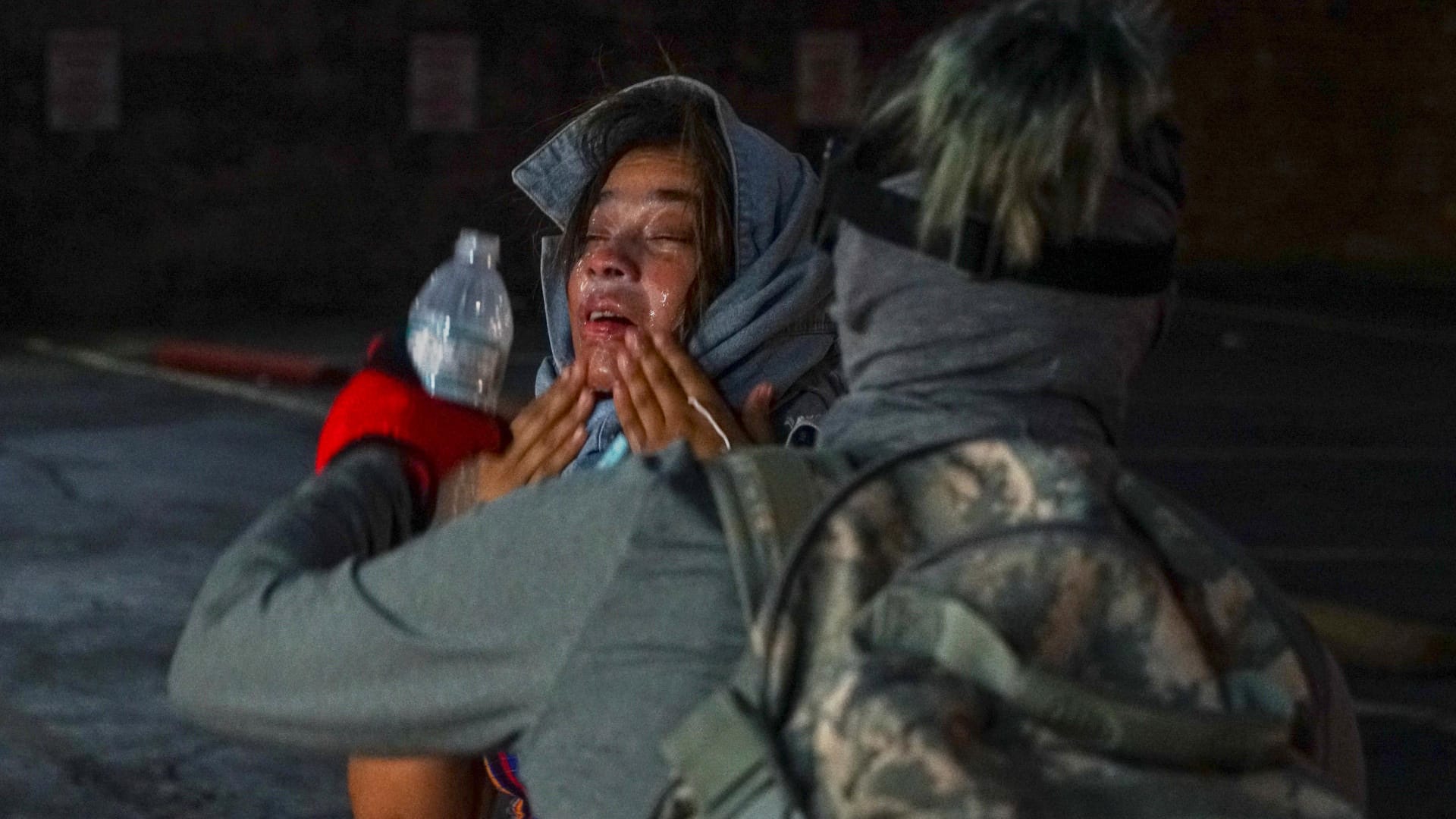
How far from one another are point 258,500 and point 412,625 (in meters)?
8.53

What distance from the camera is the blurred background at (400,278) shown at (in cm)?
751

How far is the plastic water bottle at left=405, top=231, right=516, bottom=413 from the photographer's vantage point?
2809 millimetres

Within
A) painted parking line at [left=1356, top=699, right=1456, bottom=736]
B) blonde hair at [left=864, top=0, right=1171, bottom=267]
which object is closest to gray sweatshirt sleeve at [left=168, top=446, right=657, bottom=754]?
blonde hair at [left=864, top=0, right=1171, bottom=267]

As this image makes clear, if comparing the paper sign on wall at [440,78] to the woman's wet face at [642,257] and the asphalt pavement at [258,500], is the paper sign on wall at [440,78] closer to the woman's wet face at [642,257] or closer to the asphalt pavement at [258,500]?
the asphalt pavement at [258,500]

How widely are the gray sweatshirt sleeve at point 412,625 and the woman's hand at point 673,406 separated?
88 centimetres

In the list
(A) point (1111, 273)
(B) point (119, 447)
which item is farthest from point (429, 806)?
(B) point (119, 447)

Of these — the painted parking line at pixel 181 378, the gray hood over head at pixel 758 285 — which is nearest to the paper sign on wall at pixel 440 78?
the painted parking line at pixel 181 378

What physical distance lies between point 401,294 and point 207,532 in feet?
36.4

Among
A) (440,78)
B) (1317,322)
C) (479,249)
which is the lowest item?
(1317,322)

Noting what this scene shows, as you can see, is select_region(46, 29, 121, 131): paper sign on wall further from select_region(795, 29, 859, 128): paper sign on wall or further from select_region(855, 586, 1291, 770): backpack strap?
select_region(855, 586, 1291, 770): backpack strap

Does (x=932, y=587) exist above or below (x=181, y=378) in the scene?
above

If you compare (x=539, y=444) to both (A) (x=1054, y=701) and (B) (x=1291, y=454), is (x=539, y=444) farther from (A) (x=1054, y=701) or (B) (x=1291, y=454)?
(B) (x=1291, y=454)

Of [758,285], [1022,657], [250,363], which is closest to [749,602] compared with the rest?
[1022,657]

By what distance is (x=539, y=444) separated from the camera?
2.97 meters
